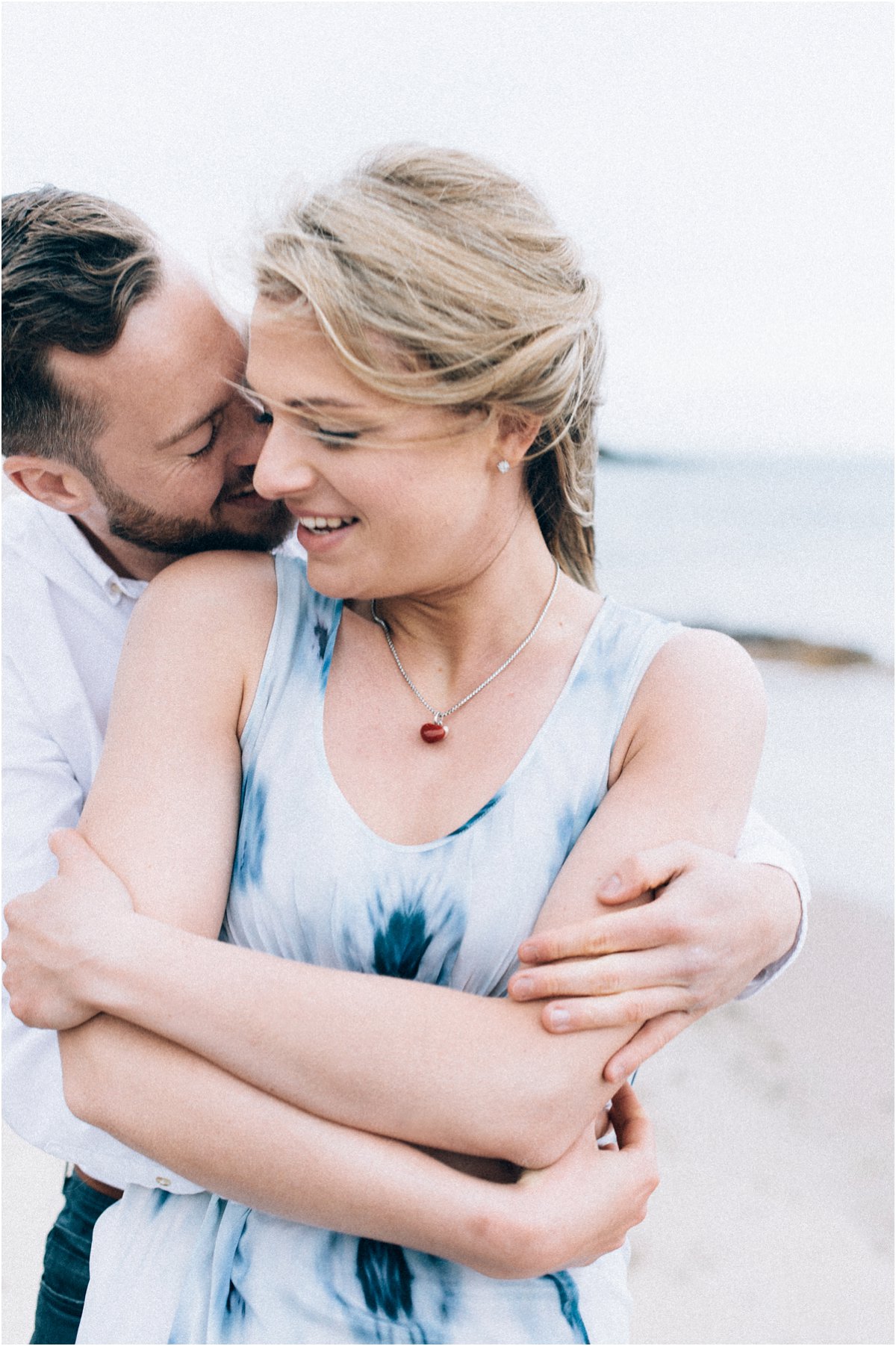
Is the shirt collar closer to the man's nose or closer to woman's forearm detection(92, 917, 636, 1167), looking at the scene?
the man's nose

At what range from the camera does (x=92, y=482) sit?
202 centimetres

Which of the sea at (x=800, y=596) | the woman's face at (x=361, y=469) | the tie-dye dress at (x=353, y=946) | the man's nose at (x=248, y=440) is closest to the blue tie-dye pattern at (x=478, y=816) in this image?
the tie-dye dress at (x=353, y=946)

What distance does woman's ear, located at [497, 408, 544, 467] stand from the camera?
65.9 inches

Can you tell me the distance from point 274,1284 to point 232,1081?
1.15 ft

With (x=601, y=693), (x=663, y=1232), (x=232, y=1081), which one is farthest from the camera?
(x=663, y=1232)

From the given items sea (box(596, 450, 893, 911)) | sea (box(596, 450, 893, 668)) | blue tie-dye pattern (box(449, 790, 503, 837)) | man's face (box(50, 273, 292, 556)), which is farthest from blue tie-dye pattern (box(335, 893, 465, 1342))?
sea (box(596, 450, 893, 668))

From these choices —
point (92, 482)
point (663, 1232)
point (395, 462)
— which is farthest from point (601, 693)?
point (663, 1232)

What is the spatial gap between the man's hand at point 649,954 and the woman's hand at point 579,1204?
0.14m

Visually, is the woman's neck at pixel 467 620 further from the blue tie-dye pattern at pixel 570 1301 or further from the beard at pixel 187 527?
the blue tie-dye pattern at pixel 570 1301

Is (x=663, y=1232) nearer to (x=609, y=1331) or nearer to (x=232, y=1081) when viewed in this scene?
(x=609, y=1331)

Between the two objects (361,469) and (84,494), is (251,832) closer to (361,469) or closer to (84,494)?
(361,469)

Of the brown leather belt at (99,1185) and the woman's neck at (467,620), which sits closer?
the woman's neck at (467,620)

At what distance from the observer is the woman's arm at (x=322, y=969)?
1.36 m

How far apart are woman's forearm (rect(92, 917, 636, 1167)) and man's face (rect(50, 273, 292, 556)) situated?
0.85 m
